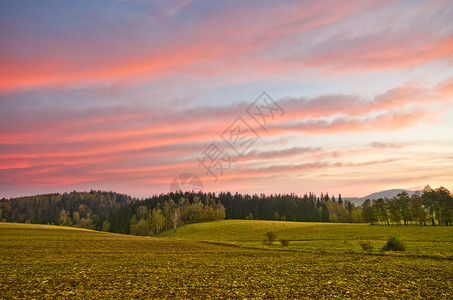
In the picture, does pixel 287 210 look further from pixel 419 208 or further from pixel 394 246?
pixel 394 246

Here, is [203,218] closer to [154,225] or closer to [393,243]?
[154,225]

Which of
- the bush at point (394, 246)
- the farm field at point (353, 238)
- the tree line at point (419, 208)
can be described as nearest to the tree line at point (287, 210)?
the tree line at point (419, 208)

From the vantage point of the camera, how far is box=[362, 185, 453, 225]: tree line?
307 ft

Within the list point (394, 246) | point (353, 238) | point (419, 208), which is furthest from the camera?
point (419, 208)

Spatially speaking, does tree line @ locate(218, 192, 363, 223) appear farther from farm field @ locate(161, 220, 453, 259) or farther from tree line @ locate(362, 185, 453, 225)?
farm field @ locate(161, 220, 453, 259)

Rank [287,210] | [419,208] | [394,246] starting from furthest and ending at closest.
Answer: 1. [287,210]
2. [419,208]
3. [394,246]

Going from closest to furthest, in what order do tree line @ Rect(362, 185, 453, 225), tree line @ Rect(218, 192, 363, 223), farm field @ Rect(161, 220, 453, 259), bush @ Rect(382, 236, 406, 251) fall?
bush @ Rect(382, 236, 406, 251) → farm field @ Rect(161, 220, 453, 259) → tree line @ Rect(362, 185, 453, 225) → tree line @ Rect(218, 192, 363, 223)

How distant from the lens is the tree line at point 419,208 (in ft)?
307

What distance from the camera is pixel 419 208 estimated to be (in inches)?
3853

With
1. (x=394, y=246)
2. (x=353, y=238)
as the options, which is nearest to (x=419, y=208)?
(x=353, y=238)

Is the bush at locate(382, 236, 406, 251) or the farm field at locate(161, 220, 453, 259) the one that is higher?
the bush at locate(382, 236, 406, 251)

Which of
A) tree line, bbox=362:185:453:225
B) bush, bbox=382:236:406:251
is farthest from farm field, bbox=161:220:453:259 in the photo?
tree line, bbox=362:185:453:225

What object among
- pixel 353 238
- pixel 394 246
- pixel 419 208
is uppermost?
pixel 419 208

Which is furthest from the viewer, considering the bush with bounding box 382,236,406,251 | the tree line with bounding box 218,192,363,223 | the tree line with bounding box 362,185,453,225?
the tree line with bounding box 218,192,363,223
